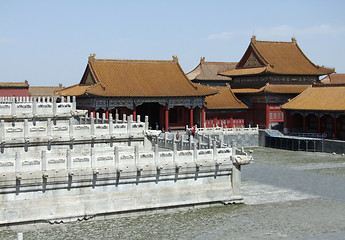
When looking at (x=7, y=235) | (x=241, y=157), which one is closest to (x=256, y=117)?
(x=241, y=157)

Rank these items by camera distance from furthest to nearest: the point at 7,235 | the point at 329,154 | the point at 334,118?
the point at 334,118, the point at 329,154, the point at 7,235

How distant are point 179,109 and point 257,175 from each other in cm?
2753

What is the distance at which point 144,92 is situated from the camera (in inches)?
2491

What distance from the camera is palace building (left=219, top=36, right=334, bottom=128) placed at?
69438 mm

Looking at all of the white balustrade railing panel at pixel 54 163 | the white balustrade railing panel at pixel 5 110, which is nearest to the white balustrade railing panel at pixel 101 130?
the white balustrade railing panel at pixel 5 110

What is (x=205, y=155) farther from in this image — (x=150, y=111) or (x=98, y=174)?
(x=150, y=111)

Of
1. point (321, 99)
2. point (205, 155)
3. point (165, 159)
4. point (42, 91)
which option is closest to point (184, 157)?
point (165, 159)

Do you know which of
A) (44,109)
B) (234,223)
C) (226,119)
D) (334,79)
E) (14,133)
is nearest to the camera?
(234,223)

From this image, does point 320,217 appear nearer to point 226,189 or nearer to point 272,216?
point 272,216

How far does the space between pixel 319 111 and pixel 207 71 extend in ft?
94.8

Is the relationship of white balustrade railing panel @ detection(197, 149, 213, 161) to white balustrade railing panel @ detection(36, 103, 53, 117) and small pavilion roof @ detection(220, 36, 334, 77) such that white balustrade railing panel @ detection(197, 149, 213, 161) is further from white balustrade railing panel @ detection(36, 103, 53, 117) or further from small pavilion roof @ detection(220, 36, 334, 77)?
small pavilion roof @ detection(220, 36, 334, 77)

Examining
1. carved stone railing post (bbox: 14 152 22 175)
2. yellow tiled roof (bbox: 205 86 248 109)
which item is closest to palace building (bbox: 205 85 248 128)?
yellow tiled roof (bbox: 205 86 248 109)

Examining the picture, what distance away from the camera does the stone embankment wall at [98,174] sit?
25.5 meters

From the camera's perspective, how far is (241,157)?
29984 millimetres
